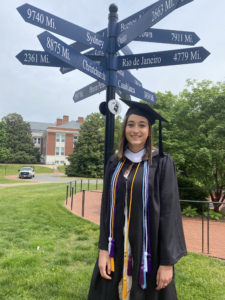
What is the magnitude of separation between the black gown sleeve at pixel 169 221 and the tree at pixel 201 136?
640cm

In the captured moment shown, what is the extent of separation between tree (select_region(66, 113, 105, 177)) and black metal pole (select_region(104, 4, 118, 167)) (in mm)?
33553

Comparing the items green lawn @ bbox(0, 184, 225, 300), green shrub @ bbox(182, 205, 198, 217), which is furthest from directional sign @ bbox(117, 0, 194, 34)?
green shrub @ bbox(182, 205, 198, 217)

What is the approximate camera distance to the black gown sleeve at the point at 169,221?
5.65 ft

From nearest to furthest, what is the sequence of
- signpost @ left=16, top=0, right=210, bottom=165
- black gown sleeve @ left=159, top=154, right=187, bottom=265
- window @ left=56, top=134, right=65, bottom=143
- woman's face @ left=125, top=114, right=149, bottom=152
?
black gown sleeve @ left=159, top=154, right=187, bottom=265, woman's face @ left=125, top=114, right=149, bottom=152, signpost @ left=16, top=0, right=210, bottom=165, window @ left=56, top=134, right=65, bottom=143

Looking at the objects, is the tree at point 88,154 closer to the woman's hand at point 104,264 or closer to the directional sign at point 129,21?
the directional sign at point 129,21

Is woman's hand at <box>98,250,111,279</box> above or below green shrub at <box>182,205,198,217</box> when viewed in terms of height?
above

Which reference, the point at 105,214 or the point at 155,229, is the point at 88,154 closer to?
the point at 105,214

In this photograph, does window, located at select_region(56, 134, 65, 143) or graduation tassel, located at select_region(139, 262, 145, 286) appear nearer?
graduation tassel, located at select_region(139, 262, 145, 286)

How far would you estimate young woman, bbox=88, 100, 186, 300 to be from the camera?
5.77 ft

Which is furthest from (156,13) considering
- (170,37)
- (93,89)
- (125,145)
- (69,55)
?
(125,145)

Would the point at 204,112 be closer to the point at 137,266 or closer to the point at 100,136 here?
the point at 137,266

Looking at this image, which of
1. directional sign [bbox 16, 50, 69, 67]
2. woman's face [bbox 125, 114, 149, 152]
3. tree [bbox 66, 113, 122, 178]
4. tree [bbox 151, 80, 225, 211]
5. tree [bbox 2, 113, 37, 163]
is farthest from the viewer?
tree [bbox 2, 113, 37, 163]

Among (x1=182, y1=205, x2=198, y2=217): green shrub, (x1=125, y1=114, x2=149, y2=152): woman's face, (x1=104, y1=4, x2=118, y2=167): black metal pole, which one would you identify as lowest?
(x1=182, y1=205, x2=198, y2=217): green shrub

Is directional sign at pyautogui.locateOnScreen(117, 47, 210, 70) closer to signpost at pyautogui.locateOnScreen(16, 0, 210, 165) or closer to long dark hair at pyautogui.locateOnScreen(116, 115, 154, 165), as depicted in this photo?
signpost at pyautogui.locateOnScreen(16, 0, 210, 165)
